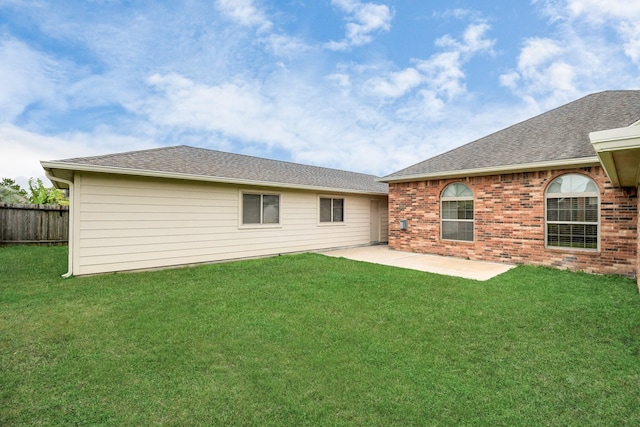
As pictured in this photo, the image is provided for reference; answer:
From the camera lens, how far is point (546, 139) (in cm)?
896

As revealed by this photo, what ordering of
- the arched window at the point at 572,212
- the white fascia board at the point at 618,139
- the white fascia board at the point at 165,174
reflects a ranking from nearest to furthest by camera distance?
1. the white fascia board at the point at 618,139
2. the white fascia board at the point at 165,174
3. the arched window at the point at 572,212

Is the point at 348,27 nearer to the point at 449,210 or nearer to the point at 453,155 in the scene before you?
the point at 453,155

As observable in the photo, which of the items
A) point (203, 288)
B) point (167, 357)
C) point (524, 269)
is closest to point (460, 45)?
point (524, 269)

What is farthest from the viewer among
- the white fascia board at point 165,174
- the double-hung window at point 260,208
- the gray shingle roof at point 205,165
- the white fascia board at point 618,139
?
the double-hung window at point 260,208

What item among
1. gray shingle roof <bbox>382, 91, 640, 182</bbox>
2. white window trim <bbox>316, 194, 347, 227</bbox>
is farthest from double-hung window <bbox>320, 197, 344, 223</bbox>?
gray shingle roof <bbox>382, 91, 640, 182</bbox>

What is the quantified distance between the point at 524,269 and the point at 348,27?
1116cm

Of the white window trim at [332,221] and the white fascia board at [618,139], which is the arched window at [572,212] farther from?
the white window trim at [332,221]

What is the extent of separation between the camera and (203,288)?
5965mm

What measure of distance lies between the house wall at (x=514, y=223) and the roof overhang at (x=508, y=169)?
0.20 m

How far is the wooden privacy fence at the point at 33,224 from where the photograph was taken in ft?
39.2

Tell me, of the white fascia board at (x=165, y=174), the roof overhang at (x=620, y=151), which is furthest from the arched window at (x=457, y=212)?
the white fascia board at (x=165, y=174)

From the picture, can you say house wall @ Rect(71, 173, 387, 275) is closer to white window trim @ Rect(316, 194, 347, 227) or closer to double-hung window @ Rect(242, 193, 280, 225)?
double-hung window @ Rect(242, 193, 280, 225)

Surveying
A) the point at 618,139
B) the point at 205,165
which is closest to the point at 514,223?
the point at 618,139

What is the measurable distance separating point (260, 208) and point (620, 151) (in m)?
8.35
